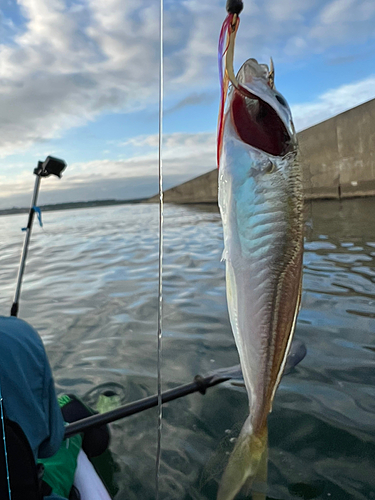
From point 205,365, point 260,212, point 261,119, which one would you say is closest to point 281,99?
point 261,119

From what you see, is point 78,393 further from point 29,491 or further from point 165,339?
point 29,491

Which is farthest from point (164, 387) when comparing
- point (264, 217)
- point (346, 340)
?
point (264, 217)

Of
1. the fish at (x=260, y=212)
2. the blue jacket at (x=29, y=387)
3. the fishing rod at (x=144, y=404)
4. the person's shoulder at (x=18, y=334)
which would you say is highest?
the fish at (x=260, y=212)

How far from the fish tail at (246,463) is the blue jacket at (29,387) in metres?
0.59

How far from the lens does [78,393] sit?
3.35 metres

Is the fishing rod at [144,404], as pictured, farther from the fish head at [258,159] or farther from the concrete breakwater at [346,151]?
the concrete breakwater at [346,151]

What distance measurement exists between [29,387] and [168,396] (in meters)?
1.47

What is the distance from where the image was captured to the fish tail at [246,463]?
3.64ft

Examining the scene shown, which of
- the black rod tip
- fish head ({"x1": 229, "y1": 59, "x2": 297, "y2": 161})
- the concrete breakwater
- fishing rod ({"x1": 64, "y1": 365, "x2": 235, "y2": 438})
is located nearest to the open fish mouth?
fish head ({"x1": 229, "y1": 59, "x2": 297, "y2": 161})

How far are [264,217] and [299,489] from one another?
1833 millimetres

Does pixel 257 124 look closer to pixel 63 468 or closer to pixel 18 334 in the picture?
pixel 18 334

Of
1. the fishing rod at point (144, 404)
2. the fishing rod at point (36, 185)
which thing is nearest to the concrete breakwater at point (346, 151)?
the fishing rod at point (36, 185)

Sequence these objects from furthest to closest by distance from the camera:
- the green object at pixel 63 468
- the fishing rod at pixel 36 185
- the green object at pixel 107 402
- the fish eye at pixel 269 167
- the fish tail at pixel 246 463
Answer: the fishing rod at pixel 36 185, the green object at pixel 107 402, the green object at pixel 63 468, the fish tail at pixel 246 463, the fish eye at pixel 269 167

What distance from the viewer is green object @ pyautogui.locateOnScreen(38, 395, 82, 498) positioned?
5.57 ft
